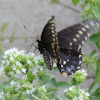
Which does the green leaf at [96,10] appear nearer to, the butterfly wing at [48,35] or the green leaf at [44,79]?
the butterfly wing at [48,35]

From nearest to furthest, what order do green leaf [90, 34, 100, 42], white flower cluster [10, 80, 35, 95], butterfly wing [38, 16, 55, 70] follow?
white flower cluster [10, 80, 35, 95]
butterfly wing [38, 16, 55, 70]
green leaf [90, 34, 100, 42]

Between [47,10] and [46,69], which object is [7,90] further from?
[47,10]

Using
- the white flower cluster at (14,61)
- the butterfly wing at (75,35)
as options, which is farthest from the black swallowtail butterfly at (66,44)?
the white flower cluster at (14,61)

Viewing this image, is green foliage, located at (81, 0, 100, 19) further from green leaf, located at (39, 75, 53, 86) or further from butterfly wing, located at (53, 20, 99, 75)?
green leaf, located at (39, 75, 53, 86)

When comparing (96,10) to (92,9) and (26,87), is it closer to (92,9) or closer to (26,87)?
(92,9)

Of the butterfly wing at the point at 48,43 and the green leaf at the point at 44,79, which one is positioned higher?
the butterfly wing at the point at 48,43

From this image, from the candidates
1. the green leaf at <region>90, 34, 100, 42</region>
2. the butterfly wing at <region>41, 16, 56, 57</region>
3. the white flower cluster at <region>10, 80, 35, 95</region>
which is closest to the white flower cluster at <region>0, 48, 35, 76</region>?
the white flower cluster at <region>10, 80, 35, 95</region>

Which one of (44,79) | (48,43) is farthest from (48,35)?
(44,79)
